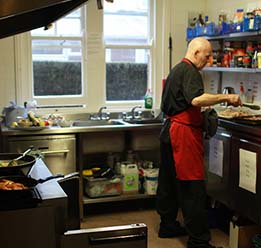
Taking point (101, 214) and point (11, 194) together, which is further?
point (101, 214)

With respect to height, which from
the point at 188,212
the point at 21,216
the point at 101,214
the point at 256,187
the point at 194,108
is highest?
the point at 194,108

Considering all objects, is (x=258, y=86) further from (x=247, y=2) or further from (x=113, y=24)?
(x=113, y=24)

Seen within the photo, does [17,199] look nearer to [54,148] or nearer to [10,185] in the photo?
[10,185]

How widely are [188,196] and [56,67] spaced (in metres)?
1.94

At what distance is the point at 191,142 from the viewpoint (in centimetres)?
315

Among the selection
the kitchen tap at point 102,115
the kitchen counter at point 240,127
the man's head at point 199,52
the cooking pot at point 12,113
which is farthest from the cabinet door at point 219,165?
the cooking pot at point 12,113

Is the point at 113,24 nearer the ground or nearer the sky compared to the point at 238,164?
nearer the sky

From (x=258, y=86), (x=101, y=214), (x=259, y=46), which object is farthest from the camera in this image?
(x=101, y=214)

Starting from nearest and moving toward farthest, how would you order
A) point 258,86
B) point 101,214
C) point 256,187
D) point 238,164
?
point 256,187 < point 238,164 < point 258,86 < point 101,214

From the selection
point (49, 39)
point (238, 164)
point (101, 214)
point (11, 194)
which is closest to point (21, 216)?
point (11, 194)

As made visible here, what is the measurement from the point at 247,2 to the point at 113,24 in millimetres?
1334

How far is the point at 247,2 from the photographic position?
3.87 meters

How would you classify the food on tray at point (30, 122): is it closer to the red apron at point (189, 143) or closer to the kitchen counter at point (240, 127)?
the red apron at point (189, 143)

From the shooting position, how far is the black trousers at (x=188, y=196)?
3172mm
